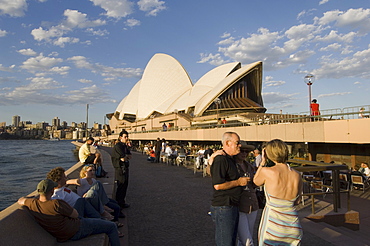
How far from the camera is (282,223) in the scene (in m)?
2.21

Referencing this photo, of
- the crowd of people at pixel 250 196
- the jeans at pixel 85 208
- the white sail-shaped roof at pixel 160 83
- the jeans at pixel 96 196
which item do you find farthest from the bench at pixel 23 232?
the white sail-shaped roof at pixel 160 83

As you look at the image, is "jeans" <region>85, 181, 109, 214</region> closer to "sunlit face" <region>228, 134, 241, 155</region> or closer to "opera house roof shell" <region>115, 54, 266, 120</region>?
"sunlit face" <region>228, 134, 241, 155</region>

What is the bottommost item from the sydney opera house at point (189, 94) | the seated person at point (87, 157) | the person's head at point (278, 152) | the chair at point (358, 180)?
the chair at point (358, 180)

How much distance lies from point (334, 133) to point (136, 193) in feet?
24.5

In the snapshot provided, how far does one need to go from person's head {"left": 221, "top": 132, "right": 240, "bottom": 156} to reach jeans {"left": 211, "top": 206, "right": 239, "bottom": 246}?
50 cm

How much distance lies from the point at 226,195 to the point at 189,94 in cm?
4078

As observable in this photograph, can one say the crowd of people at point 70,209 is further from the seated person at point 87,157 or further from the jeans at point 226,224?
the seated person at point 87,157

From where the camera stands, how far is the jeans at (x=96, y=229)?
3018 mm

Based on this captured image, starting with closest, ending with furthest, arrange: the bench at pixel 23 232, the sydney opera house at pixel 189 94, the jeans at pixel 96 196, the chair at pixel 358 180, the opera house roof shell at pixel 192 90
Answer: the bench at pixel 23 232 → the jeans at pixel 96 196 → the chair at pixel 358 180 → the sydney opera house at pixel 189 94 → the opera house roof shell at pixel 192 90

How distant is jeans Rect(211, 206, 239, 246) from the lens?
242cm

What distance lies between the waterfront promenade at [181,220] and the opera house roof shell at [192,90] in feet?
52.3

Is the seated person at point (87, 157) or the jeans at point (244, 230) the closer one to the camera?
the jeans at point (244, 230)

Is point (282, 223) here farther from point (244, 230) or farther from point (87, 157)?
point (87, 157)

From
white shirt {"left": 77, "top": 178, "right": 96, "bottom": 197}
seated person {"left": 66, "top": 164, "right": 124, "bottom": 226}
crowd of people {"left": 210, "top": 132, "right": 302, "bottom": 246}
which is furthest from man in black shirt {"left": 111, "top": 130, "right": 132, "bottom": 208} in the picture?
crowd of people {"left": 210, "top": 132, "right": 302, "bottom": 246}
